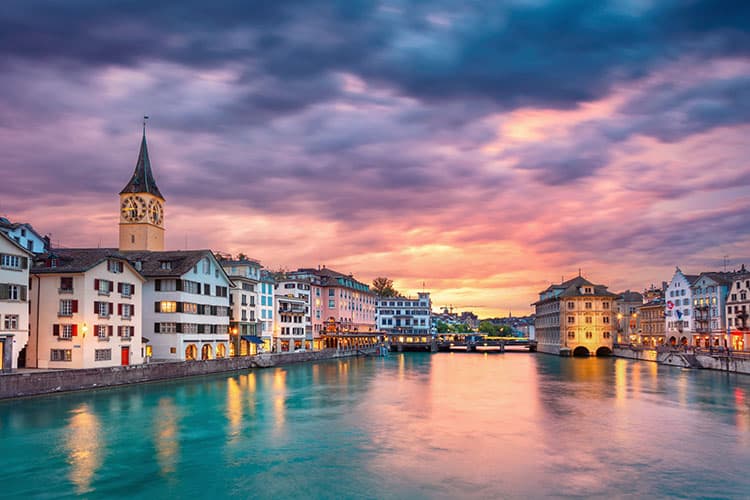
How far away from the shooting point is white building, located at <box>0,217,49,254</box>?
72488mm

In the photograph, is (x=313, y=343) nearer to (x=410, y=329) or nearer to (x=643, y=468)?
(x=410, y=329)

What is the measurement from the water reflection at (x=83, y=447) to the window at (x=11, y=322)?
1114cm

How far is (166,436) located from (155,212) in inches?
3063

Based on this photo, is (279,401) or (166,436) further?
(279,401)

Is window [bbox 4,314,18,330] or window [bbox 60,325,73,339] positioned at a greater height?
window [bbox 4,314,18,330]

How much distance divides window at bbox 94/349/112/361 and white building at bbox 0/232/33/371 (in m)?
7.78

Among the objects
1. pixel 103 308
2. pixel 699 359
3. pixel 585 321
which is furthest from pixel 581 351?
pixel 103 308

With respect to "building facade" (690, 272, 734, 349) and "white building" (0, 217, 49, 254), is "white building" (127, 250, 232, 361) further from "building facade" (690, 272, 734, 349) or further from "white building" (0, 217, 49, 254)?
"building facade" (690, 272, 734, 349)

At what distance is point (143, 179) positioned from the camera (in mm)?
106938

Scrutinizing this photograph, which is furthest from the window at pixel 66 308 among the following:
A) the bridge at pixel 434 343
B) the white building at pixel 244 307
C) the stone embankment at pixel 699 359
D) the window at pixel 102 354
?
the bridge at pixel 434 343

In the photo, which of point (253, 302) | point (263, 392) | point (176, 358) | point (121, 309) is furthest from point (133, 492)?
point (253, 302)

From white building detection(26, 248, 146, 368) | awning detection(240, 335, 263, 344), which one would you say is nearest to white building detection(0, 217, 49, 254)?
white building detection(26, 248, 146, 368)

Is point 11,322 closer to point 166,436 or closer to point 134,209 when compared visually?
point 166,436

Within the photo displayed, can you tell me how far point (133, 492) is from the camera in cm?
2522
